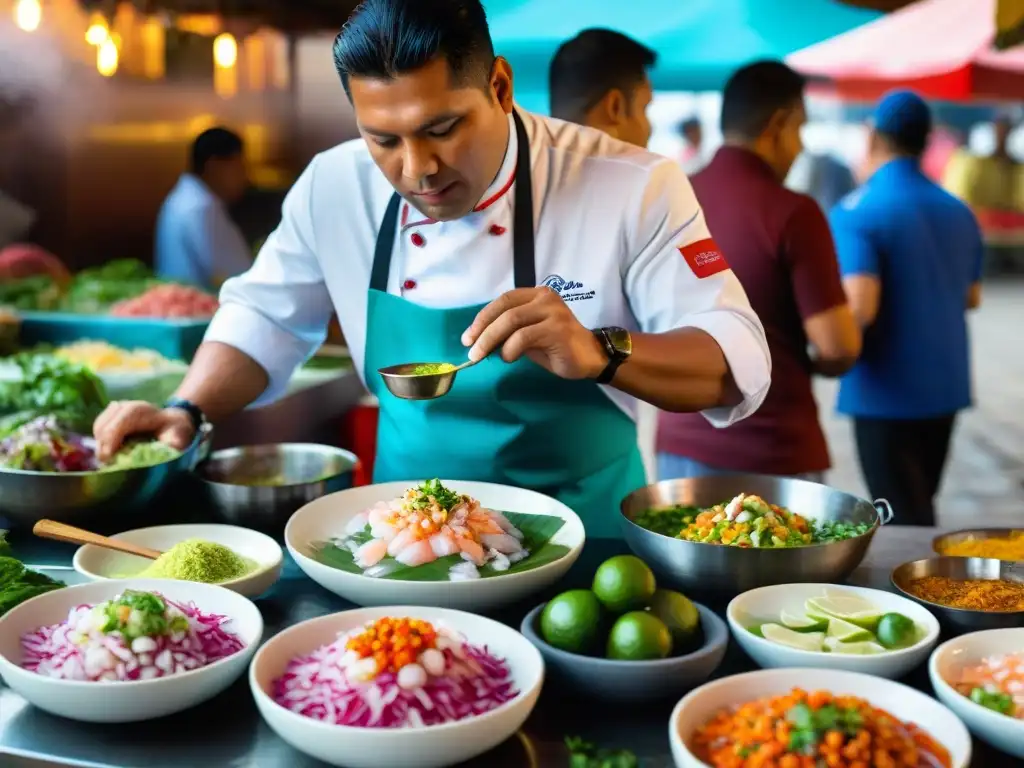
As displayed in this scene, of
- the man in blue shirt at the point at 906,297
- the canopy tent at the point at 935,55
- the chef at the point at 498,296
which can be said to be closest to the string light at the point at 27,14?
the chef at the point at 498,296

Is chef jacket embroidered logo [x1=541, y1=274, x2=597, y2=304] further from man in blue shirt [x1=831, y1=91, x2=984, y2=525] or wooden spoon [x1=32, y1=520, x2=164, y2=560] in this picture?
man in blue shirt [x1=831, y1=91, x2=984, y2=525]

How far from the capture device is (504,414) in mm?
2303

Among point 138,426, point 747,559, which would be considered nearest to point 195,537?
point 138,426

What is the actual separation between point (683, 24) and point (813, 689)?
13.9 feet

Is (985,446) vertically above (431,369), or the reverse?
(431,369)

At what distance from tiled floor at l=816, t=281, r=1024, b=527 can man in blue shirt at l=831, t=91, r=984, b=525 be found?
1520mm

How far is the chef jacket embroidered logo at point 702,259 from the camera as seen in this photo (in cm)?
228

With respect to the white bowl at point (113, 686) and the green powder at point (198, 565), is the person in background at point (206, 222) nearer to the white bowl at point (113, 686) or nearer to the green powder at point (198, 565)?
the green powder at point (198, 565)

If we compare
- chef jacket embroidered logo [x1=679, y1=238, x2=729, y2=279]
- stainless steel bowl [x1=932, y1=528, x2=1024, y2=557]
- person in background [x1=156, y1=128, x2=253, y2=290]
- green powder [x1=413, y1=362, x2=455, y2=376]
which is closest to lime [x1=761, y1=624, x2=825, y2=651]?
stainless steel bowl [x1=932, y1=528, x2=1024, y2=557]

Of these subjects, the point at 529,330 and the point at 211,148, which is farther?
the point at 211,148

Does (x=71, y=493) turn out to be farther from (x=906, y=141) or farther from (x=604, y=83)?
(x=906, y=141)

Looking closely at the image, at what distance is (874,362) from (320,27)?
179 inches

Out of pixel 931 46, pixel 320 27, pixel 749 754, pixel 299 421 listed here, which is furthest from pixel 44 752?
pixel 320 27

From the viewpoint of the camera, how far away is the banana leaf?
173 centimetres
